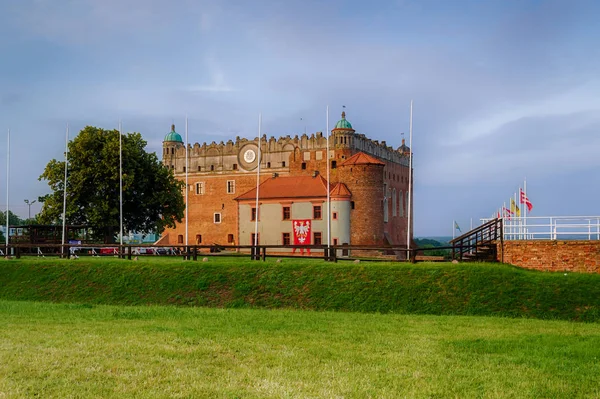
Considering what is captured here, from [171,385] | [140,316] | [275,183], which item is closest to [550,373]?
[171,385]

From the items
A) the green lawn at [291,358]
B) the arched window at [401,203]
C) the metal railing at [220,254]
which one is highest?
the arched window at [401,203]

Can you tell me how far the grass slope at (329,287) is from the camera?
19234 millimetres

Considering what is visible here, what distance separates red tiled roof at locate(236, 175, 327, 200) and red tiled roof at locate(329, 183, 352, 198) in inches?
30.8

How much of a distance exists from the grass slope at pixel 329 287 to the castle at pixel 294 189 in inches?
1059

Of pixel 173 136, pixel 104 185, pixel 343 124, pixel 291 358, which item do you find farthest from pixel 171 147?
pixel 291 358

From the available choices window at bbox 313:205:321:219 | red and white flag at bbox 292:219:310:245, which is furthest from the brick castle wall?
red and white flag at bbox 292:219:310:245

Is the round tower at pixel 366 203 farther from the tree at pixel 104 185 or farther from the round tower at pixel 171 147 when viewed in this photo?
the round tower at pixel 171 147

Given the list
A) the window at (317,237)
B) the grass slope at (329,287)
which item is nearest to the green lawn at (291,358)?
the grass slope at (329,287)

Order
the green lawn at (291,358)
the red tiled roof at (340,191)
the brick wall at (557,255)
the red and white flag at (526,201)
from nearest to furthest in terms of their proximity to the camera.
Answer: the green lawn at (291,358)
the brick wall at (557,255)
the red and white flag at (526,201)
the red tiled roof at (340,191)

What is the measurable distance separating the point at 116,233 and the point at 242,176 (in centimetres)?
2553

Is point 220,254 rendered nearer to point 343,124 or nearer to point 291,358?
point 291,358

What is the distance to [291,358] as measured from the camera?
423 inches

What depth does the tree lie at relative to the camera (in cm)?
4422

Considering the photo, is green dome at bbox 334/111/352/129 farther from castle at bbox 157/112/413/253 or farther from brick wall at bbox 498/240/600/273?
brick wall at bbox 498/240/600/273
